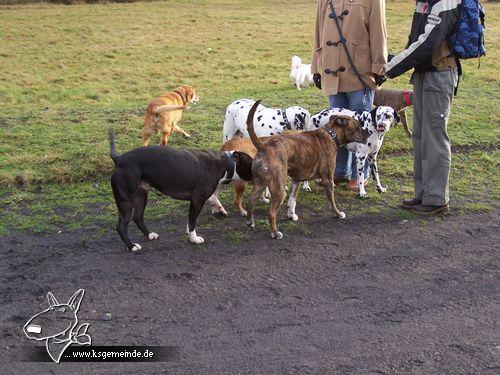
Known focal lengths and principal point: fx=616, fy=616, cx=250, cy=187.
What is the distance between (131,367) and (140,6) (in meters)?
28.0

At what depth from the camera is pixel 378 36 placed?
6.89m

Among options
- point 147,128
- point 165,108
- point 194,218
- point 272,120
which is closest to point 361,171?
point 272,120

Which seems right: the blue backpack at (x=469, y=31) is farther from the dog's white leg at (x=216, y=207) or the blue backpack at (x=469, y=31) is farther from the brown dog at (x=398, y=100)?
the brown dog at (x=398, y=100)

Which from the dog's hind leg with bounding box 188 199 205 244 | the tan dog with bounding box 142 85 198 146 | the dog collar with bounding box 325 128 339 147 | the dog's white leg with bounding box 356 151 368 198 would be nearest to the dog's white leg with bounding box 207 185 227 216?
the dog's hind leg with bounding box 188 199 205 244

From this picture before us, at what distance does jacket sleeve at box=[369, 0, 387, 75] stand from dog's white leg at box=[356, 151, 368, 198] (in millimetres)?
1010

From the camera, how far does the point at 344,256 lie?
19.5 feet

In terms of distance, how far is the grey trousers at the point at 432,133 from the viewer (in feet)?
21.2

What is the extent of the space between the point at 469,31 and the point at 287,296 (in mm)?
3226

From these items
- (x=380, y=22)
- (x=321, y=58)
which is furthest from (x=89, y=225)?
(x=380, y=22)

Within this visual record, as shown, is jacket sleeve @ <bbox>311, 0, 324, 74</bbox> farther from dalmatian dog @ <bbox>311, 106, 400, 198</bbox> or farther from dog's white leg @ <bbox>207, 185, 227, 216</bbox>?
dog's white leg @ <bbox>207, 185, 227, 216</bbox>

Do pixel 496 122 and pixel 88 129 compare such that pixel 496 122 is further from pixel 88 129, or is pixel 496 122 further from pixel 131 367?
pixel 131 367

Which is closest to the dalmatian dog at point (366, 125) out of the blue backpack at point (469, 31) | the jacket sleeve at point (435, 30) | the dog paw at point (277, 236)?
the jacket sleeve at point (435, 30)

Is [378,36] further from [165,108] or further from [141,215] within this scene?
[165,108]

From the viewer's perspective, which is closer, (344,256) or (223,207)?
(344,256)
